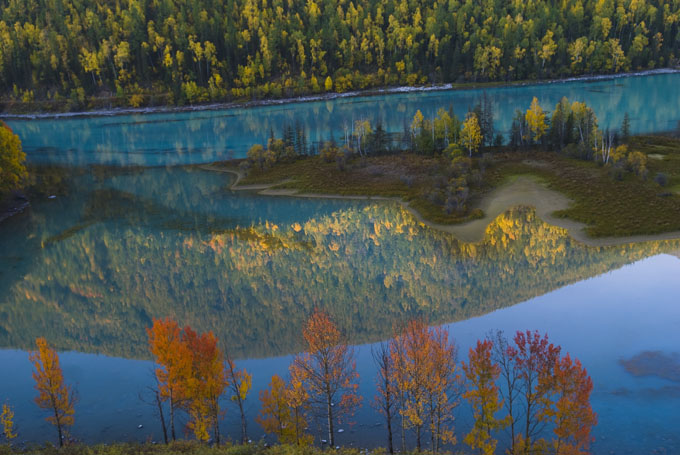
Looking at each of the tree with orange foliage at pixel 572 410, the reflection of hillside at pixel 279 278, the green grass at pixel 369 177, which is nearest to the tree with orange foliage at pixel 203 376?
the reflection of hillside at pixel 279 278

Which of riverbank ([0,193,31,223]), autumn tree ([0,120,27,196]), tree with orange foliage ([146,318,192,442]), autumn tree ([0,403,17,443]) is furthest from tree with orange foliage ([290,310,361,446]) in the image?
autumn tree ([0,120,27,196])

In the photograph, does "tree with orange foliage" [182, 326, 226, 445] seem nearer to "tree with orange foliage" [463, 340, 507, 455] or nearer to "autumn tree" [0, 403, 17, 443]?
"autumn tree" [0, 403, 17, 443]

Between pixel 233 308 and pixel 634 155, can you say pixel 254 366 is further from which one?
pixel 634 155

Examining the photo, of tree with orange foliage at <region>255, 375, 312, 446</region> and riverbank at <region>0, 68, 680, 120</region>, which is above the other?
riverbank at <region>0, 68, 680, 120</region>

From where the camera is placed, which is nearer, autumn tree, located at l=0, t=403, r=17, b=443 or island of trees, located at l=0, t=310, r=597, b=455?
island of trees, located at l=0, t=310, r=597, b=455

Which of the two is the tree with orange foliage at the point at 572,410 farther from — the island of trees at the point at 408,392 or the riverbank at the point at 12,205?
the riverbank at the point at 12,205

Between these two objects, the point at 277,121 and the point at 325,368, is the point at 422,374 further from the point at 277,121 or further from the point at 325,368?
the point at 277,121
